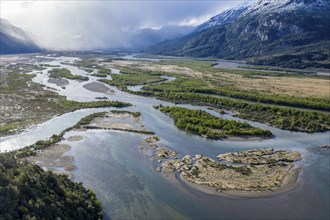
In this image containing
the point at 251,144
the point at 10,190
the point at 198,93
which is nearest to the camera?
the point at 10,190

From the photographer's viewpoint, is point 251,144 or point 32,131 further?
point 32,131

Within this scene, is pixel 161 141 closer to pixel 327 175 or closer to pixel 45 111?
pixel 327 175

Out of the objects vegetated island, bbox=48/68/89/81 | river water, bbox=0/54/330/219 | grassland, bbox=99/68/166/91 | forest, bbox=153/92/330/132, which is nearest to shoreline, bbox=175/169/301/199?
river water, bbox=0/54/330/219

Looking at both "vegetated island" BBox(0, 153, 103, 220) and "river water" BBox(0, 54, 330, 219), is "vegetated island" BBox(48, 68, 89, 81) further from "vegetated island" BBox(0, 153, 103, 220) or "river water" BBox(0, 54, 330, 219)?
"vegetated island" BBox(0, 153, 103, 220)

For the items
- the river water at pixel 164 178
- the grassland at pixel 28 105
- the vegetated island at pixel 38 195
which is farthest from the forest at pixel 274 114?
the vegetated island at pixel 38 195

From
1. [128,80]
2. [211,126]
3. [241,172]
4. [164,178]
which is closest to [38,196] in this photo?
[164,178]

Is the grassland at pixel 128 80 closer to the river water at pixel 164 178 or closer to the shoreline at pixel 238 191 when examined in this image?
the river water at pixel 164 178

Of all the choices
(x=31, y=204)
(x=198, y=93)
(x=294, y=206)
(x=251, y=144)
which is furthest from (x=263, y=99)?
(x=31, y=204)
